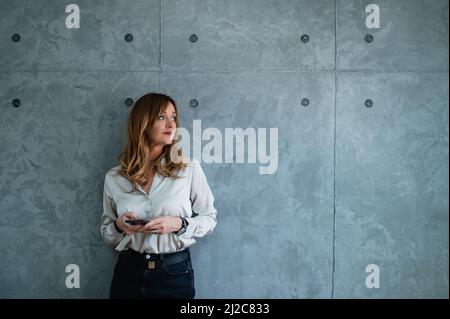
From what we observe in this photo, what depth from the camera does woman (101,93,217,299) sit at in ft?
7.41

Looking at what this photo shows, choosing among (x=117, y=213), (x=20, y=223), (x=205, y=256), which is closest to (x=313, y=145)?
(x=205, y=256)

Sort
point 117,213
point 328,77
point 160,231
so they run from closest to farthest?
1. point 160,231
2. point 117,213
3. point 328,77

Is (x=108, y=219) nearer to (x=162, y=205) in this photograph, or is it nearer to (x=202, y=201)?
(x=162, y=205)

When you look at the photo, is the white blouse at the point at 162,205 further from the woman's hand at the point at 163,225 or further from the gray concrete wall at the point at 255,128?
the gray concrete wall at the point at 255,128

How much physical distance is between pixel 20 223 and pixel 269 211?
1.39 metres

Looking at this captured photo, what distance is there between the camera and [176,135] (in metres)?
2.61

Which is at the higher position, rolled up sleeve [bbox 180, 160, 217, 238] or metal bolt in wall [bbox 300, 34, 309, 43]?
metal bolt in wall [bbox 300, 34, 309, 43]

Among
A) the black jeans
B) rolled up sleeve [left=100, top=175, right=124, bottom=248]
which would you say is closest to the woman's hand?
the black jeans

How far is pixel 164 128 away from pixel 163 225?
1.62ft

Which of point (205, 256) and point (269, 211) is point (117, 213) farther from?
point (269, 211)

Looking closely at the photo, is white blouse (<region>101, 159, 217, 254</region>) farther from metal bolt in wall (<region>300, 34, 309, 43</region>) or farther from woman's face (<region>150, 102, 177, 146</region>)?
metal bolt in wall (<region>300, 34, 309, 43</region>)

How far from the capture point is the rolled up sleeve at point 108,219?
7.92 feet

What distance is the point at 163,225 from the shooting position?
2.20m

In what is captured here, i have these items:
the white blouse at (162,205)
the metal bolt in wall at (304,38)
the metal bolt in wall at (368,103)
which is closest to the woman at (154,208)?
the white blouse at (162,205)
